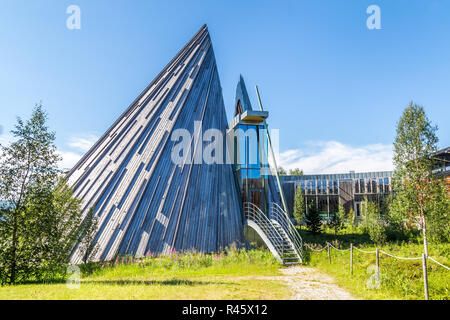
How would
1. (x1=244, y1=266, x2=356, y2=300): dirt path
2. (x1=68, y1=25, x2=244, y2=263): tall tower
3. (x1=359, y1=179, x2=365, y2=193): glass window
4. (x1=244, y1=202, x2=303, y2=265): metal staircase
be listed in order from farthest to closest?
(x1=359, y1=179, x2=365, y2=193): glass window → (x1=68, y1=25, x2=244, y2=263): tall tower → (x1=244, y1=202, x2=303, y2=265): metal staircase → (x1=244, y1=266, x2=356, y2=300): dirt path

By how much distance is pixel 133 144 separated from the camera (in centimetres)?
1354

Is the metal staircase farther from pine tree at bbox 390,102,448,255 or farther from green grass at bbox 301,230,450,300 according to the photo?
pine tree at bbox 390,102,448,255

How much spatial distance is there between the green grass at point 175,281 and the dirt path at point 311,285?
14.7 inches

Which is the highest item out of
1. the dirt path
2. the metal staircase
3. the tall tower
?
the tall tower

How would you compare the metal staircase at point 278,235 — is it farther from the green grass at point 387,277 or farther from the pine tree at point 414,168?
the pine tree at point 414,168

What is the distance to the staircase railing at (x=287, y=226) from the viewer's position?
11.3 meters

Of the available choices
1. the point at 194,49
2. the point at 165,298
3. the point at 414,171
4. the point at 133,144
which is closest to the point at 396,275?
the point at 165,298

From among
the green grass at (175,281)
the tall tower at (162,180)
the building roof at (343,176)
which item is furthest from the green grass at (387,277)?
the building roof at (343,176)

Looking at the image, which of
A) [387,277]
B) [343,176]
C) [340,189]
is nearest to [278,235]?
[387,277]

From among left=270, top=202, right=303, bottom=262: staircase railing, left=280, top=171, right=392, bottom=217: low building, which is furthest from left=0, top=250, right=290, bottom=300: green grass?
left=280, top=171, right=392, bottom=217: low building

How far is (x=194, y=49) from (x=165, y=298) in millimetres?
15576

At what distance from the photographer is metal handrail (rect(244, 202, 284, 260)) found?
11405 mm

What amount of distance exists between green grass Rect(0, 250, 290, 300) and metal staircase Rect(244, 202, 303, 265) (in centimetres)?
49
